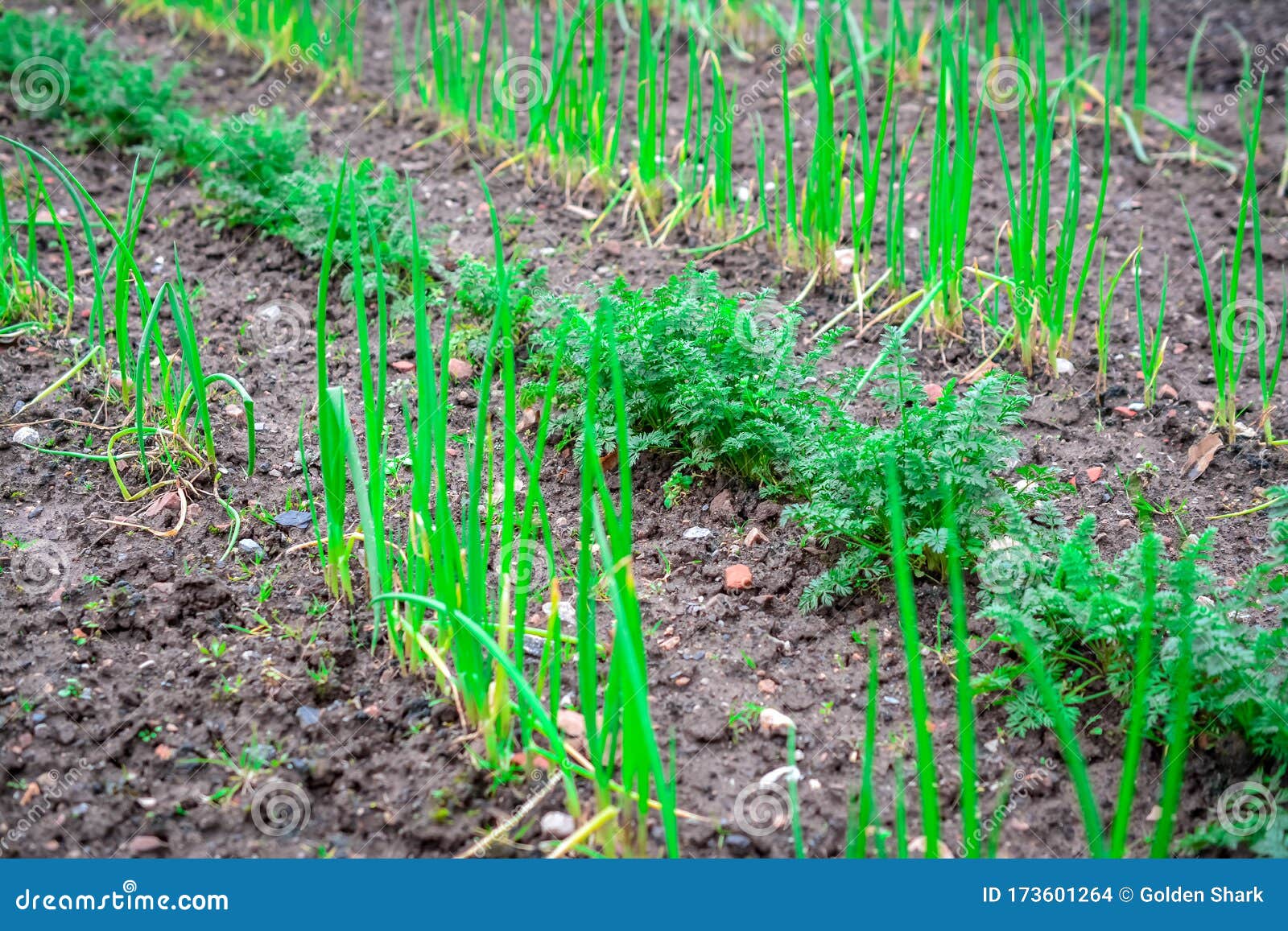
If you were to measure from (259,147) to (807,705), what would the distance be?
8.12 ft

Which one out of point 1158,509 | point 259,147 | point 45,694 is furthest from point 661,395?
point 259,147

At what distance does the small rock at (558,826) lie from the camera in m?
1.75

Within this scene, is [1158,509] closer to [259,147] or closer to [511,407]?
[511,407]

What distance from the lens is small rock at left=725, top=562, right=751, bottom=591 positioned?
2268mm

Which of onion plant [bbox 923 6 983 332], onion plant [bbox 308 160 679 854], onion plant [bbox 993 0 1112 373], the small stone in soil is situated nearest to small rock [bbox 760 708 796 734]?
onion plant [bbox 308 160 679 854]

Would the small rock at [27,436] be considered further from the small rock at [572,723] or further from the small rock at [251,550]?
the small rock at [572,723]

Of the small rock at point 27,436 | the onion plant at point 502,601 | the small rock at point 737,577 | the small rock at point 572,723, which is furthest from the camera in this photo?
the small rock at point 27,436

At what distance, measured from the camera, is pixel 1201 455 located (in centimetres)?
263

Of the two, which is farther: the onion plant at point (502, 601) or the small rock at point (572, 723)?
the small rock at point (572, 723)

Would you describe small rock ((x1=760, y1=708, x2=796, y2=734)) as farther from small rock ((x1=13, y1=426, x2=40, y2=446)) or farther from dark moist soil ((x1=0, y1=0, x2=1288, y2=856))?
small rock ((x1=13, y1=426, x2=40, y2=446))

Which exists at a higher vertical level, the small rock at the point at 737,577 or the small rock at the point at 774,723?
the small rock at the point at 737,577

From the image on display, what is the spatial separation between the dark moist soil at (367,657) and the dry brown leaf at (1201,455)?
0.03 m

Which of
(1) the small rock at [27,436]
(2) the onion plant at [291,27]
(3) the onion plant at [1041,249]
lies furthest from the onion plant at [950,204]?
(2) the onion plant at [291,27]

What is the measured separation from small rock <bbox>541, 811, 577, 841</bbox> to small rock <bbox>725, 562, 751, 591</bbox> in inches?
25.9
